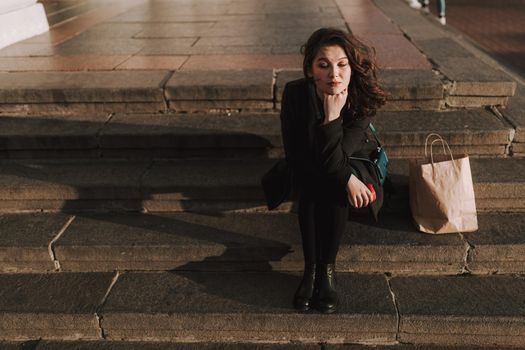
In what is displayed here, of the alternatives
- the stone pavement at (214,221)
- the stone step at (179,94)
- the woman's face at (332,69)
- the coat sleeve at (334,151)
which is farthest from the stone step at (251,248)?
the stone step at (179,94)

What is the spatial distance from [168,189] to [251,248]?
708 millimetres

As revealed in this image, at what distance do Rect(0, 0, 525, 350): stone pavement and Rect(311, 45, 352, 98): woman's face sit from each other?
872 mm

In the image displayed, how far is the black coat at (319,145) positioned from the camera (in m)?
2.27

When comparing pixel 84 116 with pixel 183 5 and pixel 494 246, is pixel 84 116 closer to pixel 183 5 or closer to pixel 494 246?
pixel 494 246

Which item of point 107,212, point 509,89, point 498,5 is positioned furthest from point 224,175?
point 498,5

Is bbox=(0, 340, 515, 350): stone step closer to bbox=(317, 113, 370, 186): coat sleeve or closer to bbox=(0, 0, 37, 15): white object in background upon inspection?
bbox=(317, 113, 370, 186): coat sleeve

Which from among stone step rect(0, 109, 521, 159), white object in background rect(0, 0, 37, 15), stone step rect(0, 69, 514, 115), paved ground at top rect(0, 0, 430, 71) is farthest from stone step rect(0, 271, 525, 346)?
white object in background rect(0, 0, 37, 15)

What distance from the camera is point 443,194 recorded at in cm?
245

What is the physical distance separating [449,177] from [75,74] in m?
3.08

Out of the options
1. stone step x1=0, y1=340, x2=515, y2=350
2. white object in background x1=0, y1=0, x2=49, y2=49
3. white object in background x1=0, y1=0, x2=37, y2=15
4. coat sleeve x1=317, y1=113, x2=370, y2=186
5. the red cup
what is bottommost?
stone step x1=0, y1=340, x2=515, y2=350

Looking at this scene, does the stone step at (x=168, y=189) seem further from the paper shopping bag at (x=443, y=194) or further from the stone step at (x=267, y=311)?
the stone step at (x=267, y=311)

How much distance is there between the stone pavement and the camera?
239 centimetres

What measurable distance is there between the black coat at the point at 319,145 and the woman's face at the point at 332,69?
126mm

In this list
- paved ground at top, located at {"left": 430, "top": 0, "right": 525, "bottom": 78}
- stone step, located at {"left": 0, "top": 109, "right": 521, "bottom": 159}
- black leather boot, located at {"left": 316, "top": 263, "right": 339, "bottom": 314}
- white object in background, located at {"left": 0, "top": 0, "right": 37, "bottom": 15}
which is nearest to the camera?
black leather boot, located at {"left": 316, "top": 263, "right": 339, "bottom": 314}
